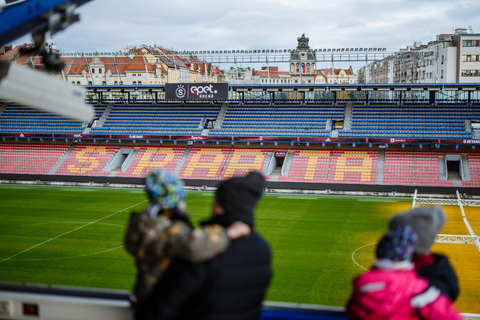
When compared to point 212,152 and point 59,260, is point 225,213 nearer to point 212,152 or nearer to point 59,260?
point 59,260

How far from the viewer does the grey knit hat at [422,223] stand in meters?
3.16

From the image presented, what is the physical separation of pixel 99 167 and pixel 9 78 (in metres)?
35.4

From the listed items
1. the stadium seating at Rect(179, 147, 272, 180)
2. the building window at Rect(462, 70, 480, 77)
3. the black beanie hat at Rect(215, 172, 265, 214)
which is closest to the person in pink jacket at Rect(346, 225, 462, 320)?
the black beanie hat at Rect(215, 172, 265, 214)

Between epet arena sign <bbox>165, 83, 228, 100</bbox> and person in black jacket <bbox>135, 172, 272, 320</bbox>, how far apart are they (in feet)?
118

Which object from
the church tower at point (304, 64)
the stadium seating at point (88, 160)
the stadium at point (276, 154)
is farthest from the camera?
the church tower at point (304, 64)

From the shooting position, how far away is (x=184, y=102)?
43.0 m

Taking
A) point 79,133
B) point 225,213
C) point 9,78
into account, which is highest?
point 9,78

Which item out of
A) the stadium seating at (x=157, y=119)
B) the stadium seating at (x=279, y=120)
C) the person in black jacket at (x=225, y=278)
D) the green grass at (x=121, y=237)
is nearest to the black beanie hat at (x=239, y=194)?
the person in black jacket at (x=225, y=278)

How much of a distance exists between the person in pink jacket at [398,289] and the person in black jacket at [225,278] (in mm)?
674

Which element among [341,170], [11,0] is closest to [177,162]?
[341,170]

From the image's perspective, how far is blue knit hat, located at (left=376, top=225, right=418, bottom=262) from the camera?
2932mm

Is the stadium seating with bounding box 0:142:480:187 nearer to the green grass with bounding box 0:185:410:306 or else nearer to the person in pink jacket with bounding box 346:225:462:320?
the green grass with bounding box 0:185:410:306

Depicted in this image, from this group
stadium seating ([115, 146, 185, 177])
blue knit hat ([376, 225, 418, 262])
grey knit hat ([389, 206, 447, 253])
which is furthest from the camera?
stadium seating ([115, 146, 185, 177])

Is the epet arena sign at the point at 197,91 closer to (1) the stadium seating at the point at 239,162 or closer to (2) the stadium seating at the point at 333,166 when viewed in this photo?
(1) the stadium seating at the point at 239,162
